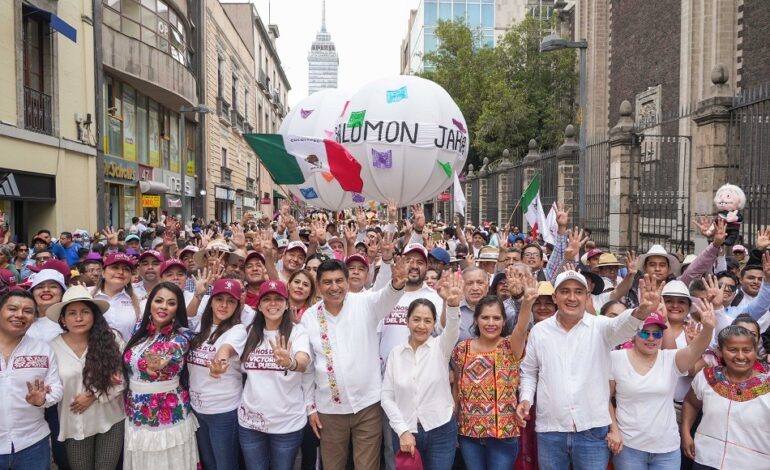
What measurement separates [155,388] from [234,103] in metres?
36.5

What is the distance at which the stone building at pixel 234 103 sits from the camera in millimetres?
31078

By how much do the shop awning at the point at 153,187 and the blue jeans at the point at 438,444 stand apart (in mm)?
20343

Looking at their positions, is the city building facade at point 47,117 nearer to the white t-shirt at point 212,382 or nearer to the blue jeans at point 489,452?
the white t-shirt at point 212,382

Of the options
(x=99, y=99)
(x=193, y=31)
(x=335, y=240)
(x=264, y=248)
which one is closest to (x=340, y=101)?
(x=335, y=240)

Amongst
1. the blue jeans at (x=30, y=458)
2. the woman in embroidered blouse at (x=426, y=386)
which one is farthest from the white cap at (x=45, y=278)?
the woman in embroidered blouse at (x=426, y=386)

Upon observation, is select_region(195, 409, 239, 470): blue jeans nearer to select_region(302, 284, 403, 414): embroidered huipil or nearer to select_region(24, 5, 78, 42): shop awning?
select_region(302, 284, 403, 414): embroidered huipil

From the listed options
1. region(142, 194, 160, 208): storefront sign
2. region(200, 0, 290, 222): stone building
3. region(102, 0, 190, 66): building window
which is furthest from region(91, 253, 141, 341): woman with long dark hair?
region(200, 0, 290, 222): stone building

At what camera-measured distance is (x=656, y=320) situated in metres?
3.78

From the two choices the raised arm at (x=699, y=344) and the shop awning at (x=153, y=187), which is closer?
the raised arm at (x=699, y=344)

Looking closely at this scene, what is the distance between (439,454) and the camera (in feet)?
12.9

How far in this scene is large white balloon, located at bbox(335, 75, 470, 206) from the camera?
26.6 ft

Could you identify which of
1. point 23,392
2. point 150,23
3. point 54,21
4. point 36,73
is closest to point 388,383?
point 23,392

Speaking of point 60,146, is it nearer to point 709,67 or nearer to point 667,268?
point 667,268

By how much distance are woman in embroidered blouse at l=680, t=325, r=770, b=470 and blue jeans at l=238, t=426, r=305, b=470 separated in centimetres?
259
